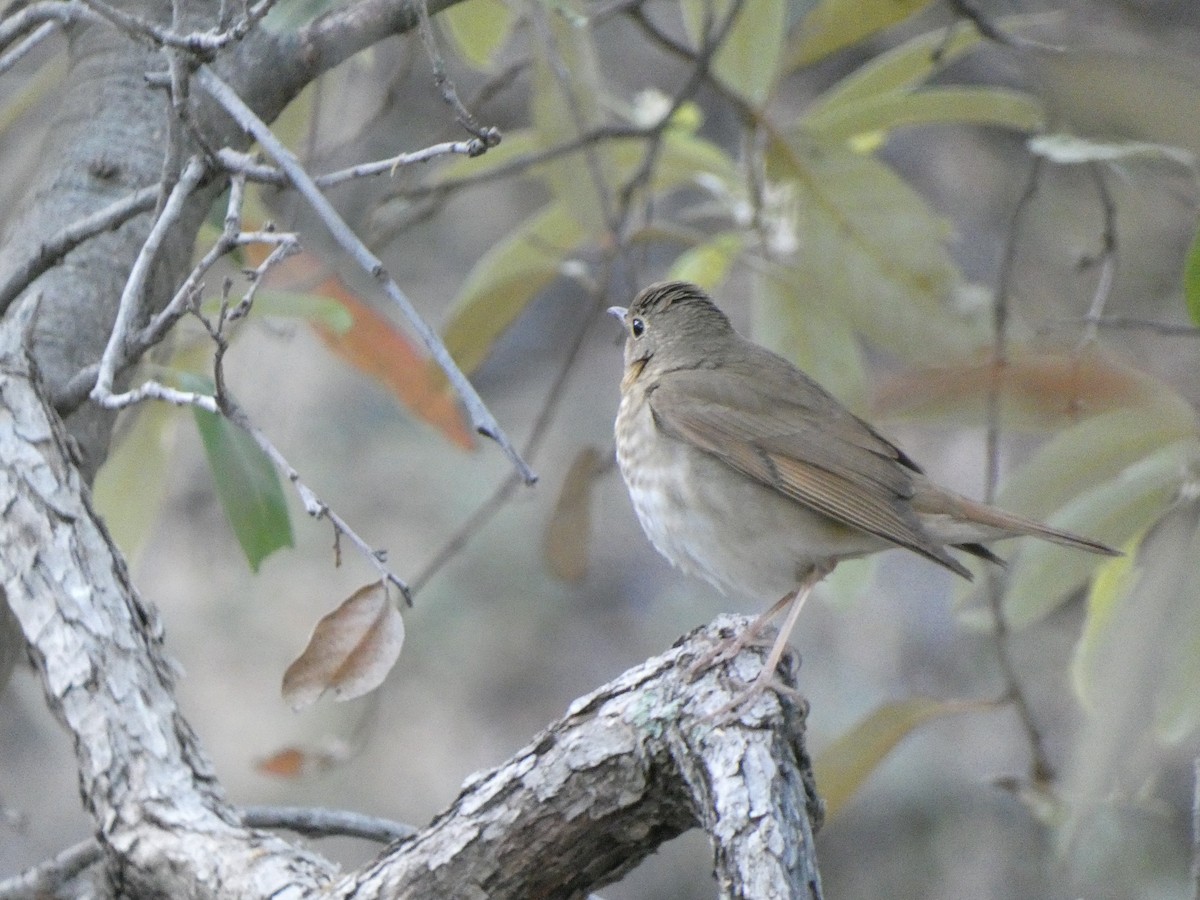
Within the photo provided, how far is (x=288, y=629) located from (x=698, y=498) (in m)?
4.97

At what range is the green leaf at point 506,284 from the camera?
382cm

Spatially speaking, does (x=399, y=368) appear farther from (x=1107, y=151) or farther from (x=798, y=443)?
(x=1107, y=151)

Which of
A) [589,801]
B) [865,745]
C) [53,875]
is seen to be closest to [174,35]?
[589,801]

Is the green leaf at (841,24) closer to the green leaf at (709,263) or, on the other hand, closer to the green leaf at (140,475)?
the green leaf at (709,263)

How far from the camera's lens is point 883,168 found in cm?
350

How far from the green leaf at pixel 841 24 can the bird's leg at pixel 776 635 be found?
1393 millimetres

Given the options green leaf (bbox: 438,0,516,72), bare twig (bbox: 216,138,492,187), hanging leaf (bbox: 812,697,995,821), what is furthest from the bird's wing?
bare twig (bbox: 216,138,492,187)

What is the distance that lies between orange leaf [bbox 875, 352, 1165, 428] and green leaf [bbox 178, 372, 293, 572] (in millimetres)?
1263

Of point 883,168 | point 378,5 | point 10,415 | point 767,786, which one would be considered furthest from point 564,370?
point 767,786

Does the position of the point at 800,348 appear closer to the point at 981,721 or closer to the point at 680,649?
the point at 680,649

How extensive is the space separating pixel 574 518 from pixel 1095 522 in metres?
1.42

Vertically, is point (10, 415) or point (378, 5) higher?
point (378, 5)

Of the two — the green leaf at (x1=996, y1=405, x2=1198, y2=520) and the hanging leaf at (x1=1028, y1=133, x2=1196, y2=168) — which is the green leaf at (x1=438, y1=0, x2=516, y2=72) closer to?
the hanging leaf at (x1=1028, y1=133, x2=1196, y2=168)

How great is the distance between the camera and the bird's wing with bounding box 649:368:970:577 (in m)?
2.89
